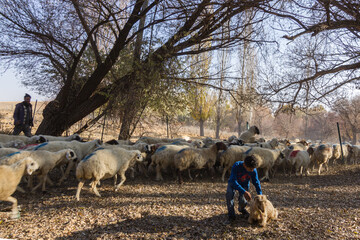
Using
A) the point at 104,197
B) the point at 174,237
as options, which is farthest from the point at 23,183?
the point at 174,237

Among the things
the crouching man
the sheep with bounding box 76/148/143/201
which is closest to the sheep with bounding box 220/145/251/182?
the sheep with bounding box 76/148/143/201

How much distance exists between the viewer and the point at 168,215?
4.80 metres

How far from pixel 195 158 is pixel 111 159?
2.75 meters

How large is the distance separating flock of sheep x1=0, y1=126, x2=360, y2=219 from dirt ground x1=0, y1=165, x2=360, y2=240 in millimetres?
410

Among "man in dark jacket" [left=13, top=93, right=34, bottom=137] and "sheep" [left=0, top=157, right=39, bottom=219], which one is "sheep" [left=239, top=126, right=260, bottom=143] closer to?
"man in dark jacket" [left=13, top=93, right=34, bottom=137]

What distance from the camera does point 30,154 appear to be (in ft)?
18.9

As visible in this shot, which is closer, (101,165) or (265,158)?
(101,165)

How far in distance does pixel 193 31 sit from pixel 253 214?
25.6ft

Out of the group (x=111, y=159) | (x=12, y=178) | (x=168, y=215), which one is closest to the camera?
(x=12, y=178)

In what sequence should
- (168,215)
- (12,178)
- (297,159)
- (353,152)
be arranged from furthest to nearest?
(353,152)
(297,159)
(168,215)
(12,178)

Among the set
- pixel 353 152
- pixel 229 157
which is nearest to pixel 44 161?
pixel 229 157

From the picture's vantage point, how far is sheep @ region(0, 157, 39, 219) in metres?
4.21

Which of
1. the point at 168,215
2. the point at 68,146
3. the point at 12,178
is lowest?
the point at 168,215

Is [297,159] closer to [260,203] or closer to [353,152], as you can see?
[260,203]
